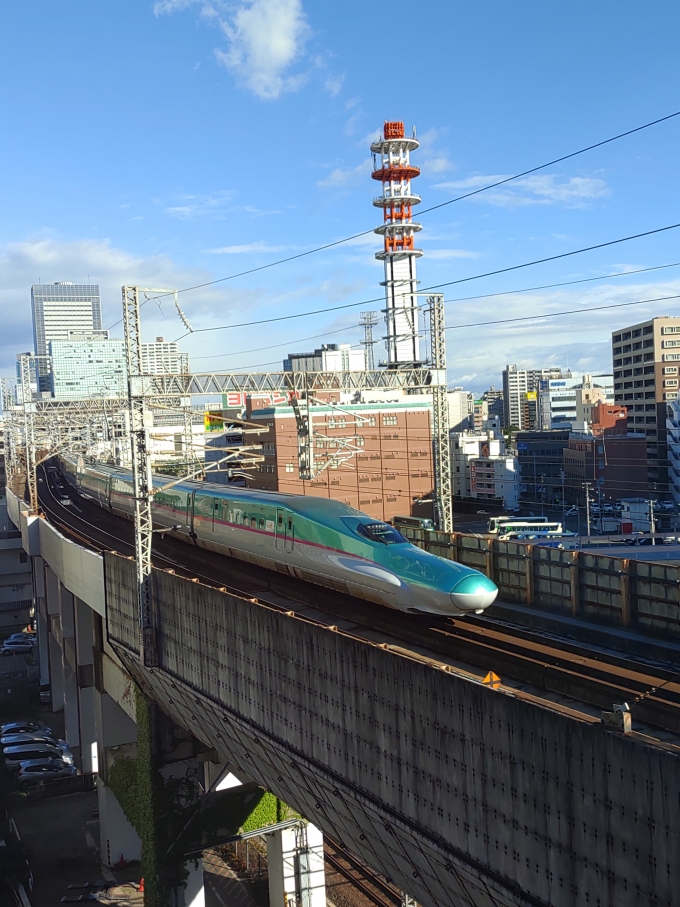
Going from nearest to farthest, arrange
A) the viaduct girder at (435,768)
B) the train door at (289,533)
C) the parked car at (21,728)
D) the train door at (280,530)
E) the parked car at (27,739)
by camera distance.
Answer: the viaduct girder at (435,768)
the train door at (289,533)
the train door at (280,530)
the parked car at (27,739)
the parked car at (21,728)

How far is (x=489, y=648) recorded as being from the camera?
13.9 metres

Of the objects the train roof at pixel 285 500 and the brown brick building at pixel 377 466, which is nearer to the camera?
the train roof at pixel 285 500

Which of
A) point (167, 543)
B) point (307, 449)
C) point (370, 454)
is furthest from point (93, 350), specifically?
point (307, 449)

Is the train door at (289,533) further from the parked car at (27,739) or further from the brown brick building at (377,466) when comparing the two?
the brown brick building at (377,466)

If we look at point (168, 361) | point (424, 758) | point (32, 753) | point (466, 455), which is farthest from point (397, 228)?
point (424, 758)

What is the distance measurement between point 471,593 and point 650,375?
8767cm

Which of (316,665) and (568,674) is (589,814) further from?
(316,665)

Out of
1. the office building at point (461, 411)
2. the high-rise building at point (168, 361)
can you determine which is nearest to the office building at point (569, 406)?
the office building at point (461, 411)

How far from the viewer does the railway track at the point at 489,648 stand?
11.4 meters

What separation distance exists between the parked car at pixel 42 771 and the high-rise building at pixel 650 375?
69132mm

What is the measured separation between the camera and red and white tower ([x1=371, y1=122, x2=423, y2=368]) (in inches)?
3681

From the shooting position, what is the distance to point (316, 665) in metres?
12.8

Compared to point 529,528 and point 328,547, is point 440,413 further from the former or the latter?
point 529,528

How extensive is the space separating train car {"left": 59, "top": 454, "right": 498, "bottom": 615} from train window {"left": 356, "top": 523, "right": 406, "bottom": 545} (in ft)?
0.07
